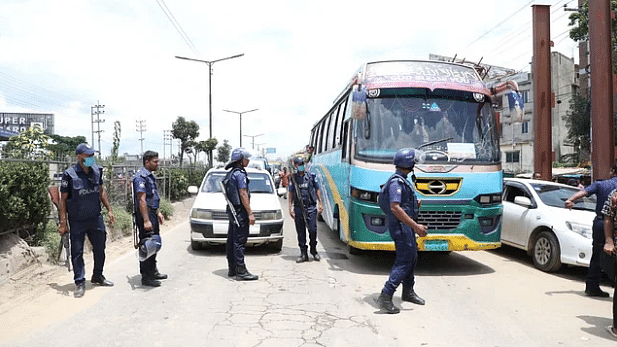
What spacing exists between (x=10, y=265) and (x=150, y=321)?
2.90m

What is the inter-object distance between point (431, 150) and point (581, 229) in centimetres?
242

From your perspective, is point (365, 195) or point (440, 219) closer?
point (440, 219)

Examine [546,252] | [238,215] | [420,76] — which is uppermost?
[420,76]

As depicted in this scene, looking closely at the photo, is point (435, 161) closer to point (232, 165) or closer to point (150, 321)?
point (232, 165)

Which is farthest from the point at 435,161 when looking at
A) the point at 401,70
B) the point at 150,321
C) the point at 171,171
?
the point at 171,171

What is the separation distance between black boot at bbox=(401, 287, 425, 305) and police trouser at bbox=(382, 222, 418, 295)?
41 cm

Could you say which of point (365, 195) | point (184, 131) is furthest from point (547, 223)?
point (184, 131)

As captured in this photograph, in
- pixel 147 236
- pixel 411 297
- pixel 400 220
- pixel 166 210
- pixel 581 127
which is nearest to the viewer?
pixel 400 220

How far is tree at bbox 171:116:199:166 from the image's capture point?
43781mm

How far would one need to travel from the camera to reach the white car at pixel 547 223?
7305 millimetres

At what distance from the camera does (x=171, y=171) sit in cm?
2033

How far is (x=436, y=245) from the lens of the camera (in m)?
7.21

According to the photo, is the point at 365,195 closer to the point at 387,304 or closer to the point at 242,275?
the point at 242,275

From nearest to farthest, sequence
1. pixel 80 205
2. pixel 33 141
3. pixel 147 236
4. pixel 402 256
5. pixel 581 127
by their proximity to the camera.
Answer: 1. pixel 402 256
2. pixel 80 205
3. pixel 147 236
4. pixel 33 141
5. pixel 581 127
